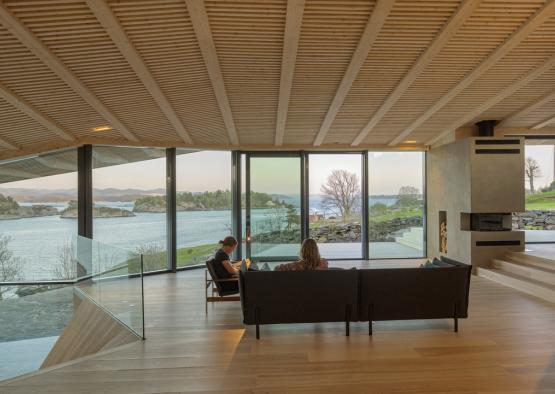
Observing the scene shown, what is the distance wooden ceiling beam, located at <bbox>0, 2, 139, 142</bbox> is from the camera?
3.63 metres

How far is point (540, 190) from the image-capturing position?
11070 mm

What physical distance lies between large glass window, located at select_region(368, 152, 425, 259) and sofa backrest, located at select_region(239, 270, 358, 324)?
637cm

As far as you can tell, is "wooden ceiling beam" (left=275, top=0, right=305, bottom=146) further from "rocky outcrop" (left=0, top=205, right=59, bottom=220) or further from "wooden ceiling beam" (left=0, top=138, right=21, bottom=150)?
"rocky outcrop" (left=0, top=205, right=59, bottom=220)

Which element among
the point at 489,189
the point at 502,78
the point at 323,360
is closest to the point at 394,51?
the point at 502,78

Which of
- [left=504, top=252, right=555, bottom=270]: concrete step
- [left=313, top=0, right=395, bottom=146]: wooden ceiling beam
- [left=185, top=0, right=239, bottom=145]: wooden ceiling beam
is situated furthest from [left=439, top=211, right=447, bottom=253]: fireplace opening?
[left=185, top=0, right=239, bottom=145]: wooden ceiling beam

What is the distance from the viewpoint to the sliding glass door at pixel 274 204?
10180 millimetres

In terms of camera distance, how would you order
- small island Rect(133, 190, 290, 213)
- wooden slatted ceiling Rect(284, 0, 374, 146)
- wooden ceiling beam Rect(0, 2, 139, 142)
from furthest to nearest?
small island Rect(133, 190, 290, 213) → wooden slatted ceiling Rect(284, 0, 374, 146) → wooden ceiling beam Rect(0, 2, 139, 142)

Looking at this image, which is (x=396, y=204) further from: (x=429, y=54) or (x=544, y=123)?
(x=429, y=54)

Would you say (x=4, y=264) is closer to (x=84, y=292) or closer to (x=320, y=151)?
(x=84, y=292)

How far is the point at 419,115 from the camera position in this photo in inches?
306

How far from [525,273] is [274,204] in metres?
5.84

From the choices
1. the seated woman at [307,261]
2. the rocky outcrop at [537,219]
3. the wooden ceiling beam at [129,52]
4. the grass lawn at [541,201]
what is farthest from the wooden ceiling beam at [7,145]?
the grass lawn at [541,201]

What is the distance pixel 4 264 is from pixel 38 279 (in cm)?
77

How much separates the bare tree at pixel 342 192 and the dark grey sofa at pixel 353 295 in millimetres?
6001
